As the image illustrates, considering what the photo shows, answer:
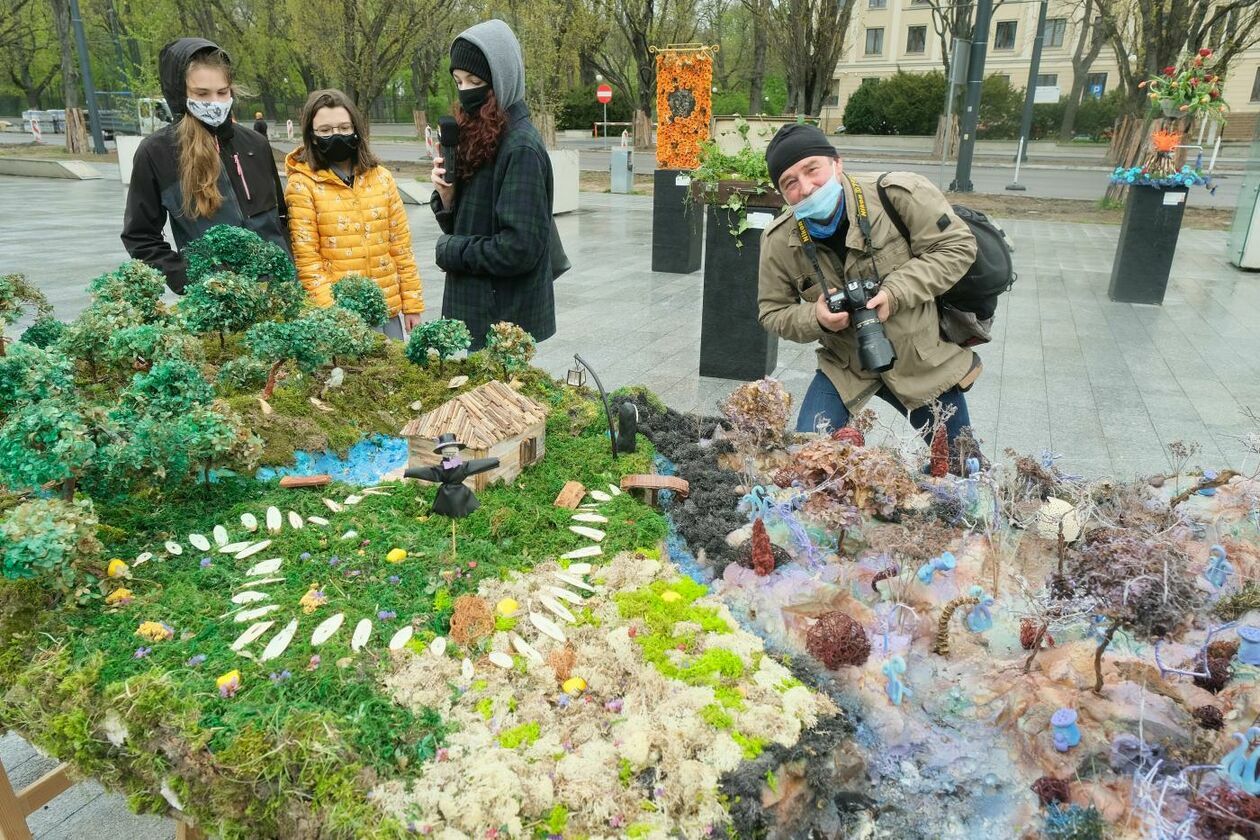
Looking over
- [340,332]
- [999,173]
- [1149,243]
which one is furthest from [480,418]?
[999,173]

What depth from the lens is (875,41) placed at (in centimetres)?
4250

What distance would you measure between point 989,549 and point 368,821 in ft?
5.44

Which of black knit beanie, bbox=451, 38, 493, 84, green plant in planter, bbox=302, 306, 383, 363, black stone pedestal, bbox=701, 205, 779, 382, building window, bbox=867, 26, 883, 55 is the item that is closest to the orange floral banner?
black stone pedestal, bbox=701, 205, 779, 382

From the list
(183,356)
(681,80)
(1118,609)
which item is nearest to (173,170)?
(183,356)

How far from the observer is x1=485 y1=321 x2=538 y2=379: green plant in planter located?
317 centimetres

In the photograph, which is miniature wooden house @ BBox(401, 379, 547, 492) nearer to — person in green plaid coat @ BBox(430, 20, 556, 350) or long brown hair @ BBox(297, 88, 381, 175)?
person in green plaid coat @ BBox(430, 20, 556, 350)

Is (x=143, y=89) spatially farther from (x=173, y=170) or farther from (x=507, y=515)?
(x=507, y=515)

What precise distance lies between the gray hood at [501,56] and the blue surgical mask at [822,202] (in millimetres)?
1138

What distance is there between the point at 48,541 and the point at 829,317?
229 cm

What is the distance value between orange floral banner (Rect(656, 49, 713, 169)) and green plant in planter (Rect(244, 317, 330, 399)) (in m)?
8.00

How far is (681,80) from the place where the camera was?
10125 millimetres

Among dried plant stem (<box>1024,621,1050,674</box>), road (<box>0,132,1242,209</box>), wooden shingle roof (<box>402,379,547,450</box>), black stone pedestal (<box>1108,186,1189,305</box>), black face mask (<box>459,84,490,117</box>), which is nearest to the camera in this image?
dried plant stem (<box>1024,621,1050,674</box>)

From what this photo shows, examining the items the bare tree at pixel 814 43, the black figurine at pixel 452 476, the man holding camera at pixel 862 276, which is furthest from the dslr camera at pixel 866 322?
the bare tree at pixel 814 43

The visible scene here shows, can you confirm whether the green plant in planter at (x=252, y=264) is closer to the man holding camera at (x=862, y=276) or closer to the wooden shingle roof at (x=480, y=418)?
the wooden shingle roof at (x=480, y=418)
